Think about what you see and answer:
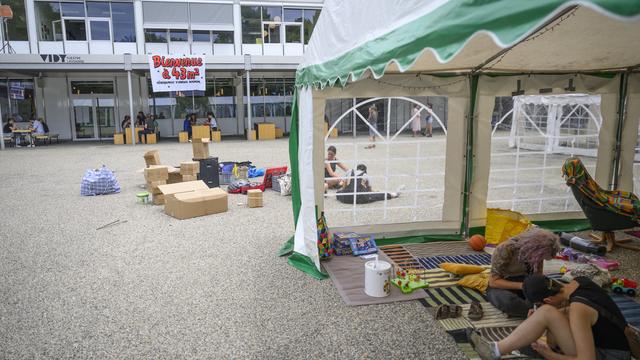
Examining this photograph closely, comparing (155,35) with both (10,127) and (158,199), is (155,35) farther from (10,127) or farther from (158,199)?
(158,199)

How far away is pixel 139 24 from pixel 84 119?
19.1ft

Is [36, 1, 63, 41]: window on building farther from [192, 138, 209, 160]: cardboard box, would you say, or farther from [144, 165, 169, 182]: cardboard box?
[144, 165, 169, 182]: cardboard box

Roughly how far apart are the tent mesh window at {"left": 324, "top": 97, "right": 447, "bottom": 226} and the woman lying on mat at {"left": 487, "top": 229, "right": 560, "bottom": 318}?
186cm

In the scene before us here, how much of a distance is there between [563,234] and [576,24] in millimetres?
3328

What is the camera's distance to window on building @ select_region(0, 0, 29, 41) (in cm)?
2139

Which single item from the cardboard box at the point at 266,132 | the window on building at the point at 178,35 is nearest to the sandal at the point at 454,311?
the cardboard box at the point at 266,132

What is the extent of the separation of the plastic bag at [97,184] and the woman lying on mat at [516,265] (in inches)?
321

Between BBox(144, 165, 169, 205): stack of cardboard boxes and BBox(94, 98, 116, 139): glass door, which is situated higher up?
BBox(94, 98, 116, 139): glass door

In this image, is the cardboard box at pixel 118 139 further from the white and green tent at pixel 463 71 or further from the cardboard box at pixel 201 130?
the white and green tent at pixel 463 71

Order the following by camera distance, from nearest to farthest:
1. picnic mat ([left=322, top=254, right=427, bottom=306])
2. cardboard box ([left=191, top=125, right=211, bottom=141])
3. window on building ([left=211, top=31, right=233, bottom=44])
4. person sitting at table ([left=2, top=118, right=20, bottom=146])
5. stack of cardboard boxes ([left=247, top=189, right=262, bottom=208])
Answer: picnic mat ([left=322, top=254, right=427, bottom=306]) < stack of cardboard boxes ([left=247, top=189, right=262, bottom=208]) < person sitting at table ([left=2, top=118, right=20, bottom=146]) < cardboard box ([left=191, top=125, right=211, bottom=141]) < window on building ([left=211, top=31, right=233, bottom=44])

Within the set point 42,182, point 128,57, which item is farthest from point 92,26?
point 42,182

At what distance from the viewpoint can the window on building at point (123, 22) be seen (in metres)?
21.8


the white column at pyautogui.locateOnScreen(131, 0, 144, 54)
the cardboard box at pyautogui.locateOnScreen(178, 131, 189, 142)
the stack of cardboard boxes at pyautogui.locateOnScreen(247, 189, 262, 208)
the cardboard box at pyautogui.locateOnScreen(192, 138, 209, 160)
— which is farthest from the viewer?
the white column at pyautogui.locateOnScreen(131, 0, 144, 54)

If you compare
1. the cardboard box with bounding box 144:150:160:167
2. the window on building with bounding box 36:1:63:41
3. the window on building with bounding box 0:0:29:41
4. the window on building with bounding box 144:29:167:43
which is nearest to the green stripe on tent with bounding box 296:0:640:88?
the cardboard box with bounding box 144:150:160:167
